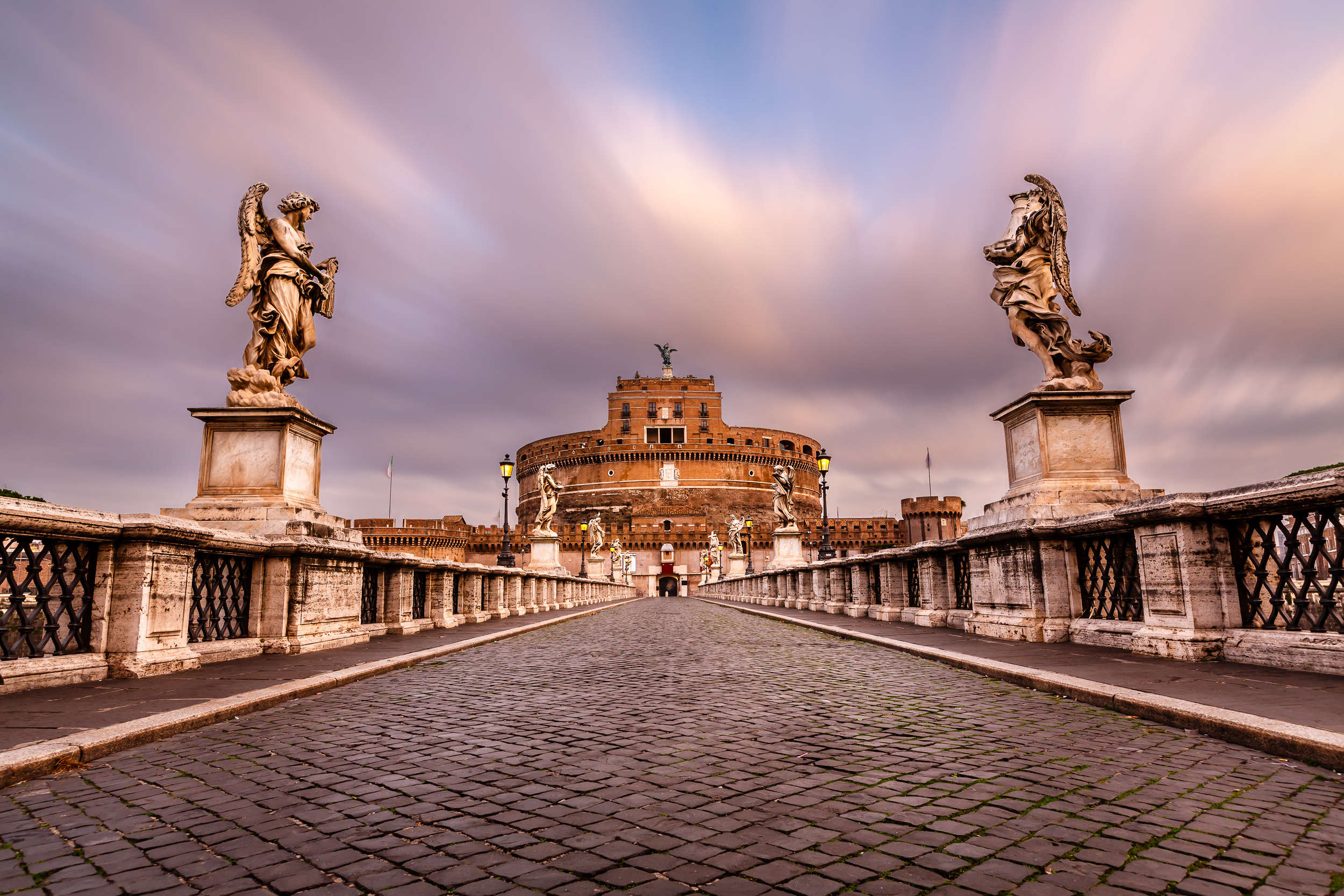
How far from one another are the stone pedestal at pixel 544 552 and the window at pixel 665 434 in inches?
2724

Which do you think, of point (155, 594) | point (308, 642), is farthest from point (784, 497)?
point (155, 594)

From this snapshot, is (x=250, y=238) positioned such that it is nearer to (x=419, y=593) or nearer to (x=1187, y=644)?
(x=419, y=593)

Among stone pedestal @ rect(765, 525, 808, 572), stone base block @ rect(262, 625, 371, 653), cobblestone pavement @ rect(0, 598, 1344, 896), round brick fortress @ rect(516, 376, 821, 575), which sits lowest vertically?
cobblestone pavement @ rect(0, 598, 1344, 896)

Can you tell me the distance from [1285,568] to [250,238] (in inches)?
370

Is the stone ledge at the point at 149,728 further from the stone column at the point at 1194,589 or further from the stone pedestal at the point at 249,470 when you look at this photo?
the stone column at the point at 1194,589

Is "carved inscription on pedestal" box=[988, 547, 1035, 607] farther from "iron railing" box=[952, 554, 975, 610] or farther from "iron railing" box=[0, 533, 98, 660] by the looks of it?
"iron railing" box=[0, 533, 98, 660]

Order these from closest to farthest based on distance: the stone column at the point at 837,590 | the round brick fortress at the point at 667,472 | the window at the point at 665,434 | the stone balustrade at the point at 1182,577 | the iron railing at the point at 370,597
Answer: the stone balustrade at the point at 1182,577
the iron railing at the point at 370,597
the stone column at the point at 837,590
the round brick fortress at the point at 667,472
the window at the point at 665,434

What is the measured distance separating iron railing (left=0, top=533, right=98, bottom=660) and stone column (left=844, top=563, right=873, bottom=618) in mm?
11582

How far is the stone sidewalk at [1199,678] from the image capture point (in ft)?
12.2

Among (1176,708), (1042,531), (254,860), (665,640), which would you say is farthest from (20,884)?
(665,640)

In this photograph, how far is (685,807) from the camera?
2.79 meters

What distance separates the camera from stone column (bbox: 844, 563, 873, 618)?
559 inches

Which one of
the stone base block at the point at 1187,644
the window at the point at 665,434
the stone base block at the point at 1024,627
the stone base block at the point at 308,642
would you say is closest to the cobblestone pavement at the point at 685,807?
the stone base block at the point at 1187,644

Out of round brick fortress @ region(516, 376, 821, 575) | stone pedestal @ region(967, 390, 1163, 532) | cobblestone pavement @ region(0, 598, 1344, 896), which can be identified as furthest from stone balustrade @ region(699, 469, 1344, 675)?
round brick fortress @ region(516, 376, 821, 575)
